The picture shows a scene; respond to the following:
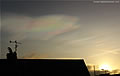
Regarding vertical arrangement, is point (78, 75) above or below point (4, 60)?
below

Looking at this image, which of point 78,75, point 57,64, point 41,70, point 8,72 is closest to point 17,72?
point 8,72

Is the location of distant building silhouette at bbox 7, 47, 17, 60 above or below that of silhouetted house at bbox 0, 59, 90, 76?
above

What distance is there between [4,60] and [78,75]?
10.5 m

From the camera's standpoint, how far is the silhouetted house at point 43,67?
3309 cm

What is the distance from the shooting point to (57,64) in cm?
3472

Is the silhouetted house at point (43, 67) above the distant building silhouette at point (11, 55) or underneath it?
underneath

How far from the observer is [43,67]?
3406 cm

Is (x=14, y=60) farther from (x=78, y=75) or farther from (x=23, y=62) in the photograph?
(x=78, y=75)

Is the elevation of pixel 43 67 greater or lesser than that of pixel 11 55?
lesser

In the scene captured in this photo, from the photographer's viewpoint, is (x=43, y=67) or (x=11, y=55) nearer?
(x=11, y=55)

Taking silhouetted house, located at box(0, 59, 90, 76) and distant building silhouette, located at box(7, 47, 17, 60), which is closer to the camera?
silhouetted house, located at box(0, 59, 90, 76)

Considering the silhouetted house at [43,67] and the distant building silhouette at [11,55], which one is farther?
the distant building silhouette at [11,55]

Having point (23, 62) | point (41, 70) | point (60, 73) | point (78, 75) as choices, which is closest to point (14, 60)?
point (23, 62)

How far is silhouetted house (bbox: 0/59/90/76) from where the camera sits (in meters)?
33.1
